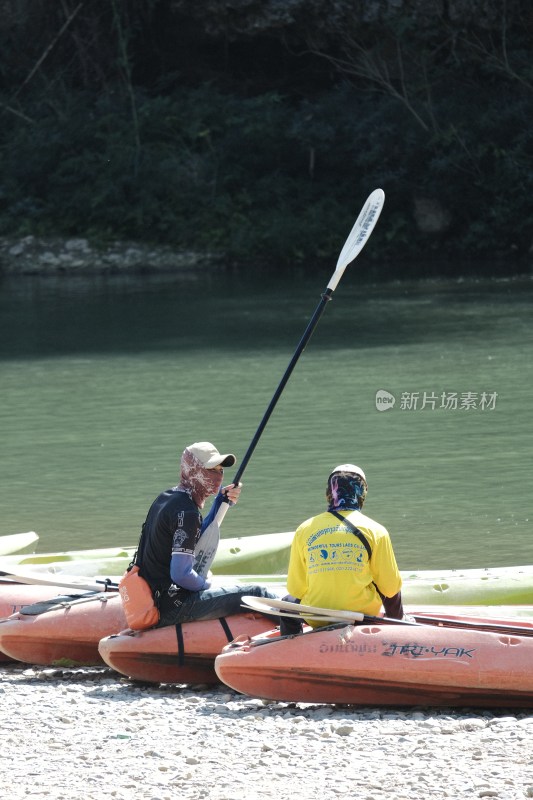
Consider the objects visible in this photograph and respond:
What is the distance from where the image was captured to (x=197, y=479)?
4.89 metres

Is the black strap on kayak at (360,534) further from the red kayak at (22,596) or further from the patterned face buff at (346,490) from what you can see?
the red kayak at (22,596)

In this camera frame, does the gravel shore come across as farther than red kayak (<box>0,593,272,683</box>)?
No

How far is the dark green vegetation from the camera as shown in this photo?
83.1 feet

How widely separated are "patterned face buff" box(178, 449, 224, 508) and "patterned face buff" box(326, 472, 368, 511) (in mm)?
449

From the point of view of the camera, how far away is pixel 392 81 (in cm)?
2697

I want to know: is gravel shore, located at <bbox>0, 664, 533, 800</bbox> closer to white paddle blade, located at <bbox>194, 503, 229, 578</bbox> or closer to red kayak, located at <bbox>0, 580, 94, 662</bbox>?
white paddle blade, located at <bbox>194, 503, 229, 578</bbox>

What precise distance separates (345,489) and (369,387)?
8206 millimetres

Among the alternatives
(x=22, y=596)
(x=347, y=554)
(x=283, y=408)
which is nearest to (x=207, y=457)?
(x=347, y=554)

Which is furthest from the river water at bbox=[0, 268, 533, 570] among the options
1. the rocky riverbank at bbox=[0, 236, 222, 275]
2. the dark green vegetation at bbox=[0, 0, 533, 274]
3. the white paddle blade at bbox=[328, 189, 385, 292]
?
the dark green vegetation at bbox=[0, 0, 533, 274]

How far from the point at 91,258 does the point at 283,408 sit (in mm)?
14480

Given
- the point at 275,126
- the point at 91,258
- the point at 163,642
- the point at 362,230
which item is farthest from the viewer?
the point at 275,126

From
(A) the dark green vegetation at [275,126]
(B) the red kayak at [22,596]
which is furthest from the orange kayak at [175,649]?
(A) the dark green vegetation at [275,126]

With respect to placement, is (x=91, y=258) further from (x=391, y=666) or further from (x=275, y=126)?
(x=391, y=666)

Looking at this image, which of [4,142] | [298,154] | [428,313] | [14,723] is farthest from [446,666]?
[4,142]
